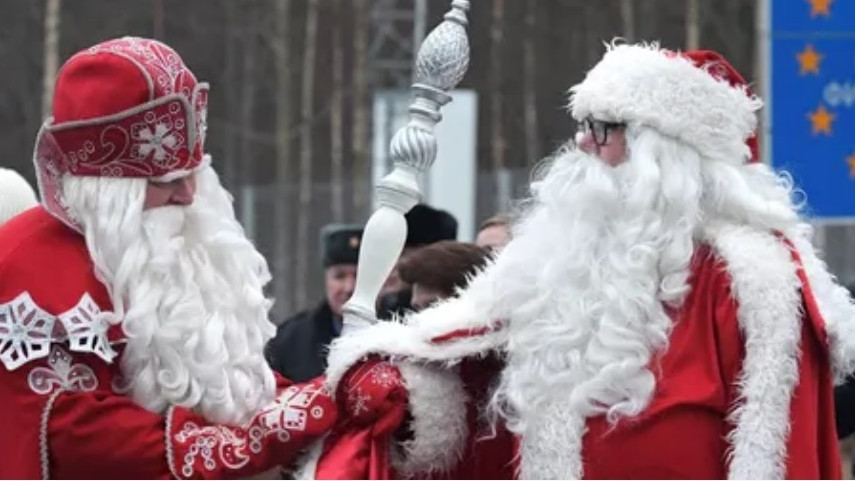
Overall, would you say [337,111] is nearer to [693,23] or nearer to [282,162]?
[282,162]

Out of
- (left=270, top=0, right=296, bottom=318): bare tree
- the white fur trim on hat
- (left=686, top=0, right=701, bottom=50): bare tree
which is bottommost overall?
(left=270, top=0, right=296, bottom=318): bare tree

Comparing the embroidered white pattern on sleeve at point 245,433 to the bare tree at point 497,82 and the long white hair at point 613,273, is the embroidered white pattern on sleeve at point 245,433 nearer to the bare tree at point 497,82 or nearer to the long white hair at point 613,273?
the long white hair at point 613,273

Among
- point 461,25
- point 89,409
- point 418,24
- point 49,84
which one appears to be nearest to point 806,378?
point 461,25

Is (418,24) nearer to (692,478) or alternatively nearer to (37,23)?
(37,23)

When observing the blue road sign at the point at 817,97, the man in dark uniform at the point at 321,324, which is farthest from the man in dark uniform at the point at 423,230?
the blue road sign at the point at 817,97

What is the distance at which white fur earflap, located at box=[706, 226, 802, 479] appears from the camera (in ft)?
15.9

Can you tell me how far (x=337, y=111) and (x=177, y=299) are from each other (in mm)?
18982

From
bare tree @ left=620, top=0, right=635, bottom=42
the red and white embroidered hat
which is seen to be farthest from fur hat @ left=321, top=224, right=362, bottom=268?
bare tree @ left=620, top=0, right=635, bottom=42

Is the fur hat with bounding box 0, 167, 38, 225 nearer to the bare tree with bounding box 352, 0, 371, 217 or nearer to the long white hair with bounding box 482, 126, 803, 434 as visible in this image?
the long white hair with bounding box 482, 126, 803, 434

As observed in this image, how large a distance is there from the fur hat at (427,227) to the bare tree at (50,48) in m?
13.9

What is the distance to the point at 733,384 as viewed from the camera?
491cm

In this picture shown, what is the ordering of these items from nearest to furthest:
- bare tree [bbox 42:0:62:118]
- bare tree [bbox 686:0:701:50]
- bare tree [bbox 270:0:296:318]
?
bare tree [bbox 686:0:701:50]
bare tree [bbox 42:0:62:118]
bare tree [bbox 270:0:296:318]

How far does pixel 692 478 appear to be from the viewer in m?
4.93

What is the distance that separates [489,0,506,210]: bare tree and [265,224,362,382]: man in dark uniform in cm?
1434
